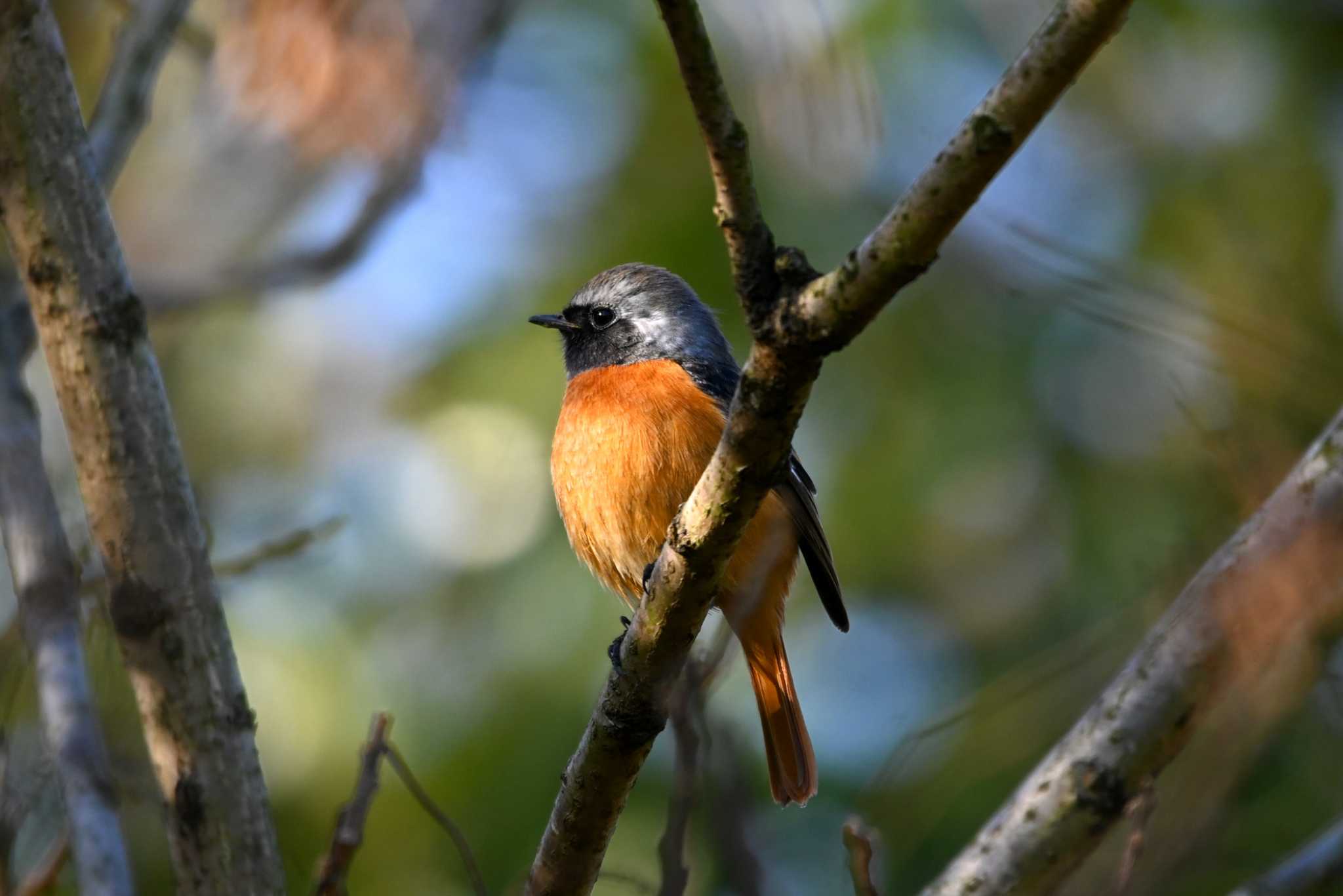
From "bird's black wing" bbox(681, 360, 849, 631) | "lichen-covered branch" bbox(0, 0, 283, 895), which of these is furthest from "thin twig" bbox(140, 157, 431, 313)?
"lichen-covered branch" bbox(0, 0, 283, 895)

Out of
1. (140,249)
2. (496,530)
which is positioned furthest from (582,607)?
(140,249)

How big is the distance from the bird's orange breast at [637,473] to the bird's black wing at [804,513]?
0.06m

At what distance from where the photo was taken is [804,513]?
4.46 meters

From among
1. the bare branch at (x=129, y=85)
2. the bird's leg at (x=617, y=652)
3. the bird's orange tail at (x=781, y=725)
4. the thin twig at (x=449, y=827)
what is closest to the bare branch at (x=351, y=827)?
the thin twig at (x=449, y=827)

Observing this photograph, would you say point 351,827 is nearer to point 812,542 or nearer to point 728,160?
point 728,160

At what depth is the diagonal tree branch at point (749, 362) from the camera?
2.02m

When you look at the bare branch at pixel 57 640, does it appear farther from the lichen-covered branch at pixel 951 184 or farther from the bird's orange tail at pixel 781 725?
the bird's orange tail at pixel 781 725

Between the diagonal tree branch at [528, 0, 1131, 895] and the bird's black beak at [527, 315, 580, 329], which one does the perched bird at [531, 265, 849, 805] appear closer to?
the bird's black beak at [527, 315, 580, 329]

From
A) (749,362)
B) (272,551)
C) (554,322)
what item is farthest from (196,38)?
(749,362)

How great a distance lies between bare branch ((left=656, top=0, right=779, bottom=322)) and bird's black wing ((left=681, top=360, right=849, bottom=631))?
1820 mm

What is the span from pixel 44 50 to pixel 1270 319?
16.4 ft

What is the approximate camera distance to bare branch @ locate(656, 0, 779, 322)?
2105 millimetres

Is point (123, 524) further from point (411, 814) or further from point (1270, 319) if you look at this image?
point (1270, 319)

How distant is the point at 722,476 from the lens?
8.77 ft
